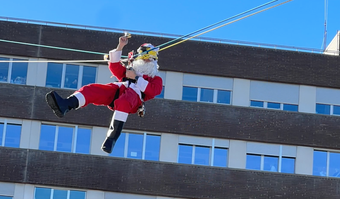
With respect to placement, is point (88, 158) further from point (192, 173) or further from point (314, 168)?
point (314, 168)

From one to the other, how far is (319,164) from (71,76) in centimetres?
825

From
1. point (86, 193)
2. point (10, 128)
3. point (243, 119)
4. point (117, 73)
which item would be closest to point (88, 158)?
→ point (86, 193)

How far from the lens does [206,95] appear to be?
2525 centimetres

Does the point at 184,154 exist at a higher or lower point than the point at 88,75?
lower

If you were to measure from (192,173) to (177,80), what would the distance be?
2.96 meters

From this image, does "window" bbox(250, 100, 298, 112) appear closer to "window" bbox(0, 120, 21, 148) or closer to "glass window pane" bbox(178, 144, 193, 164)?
"glass window pane" bbox(178, 144, 193, 164)

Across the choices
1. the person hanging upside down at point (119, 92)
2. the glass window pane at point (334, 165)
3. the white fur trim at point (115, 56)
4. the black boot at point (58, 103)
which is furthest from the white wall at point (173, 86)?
the black boot at point (58, 103)

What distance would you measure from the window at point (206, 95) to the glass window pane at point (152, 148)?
1703 millimetres

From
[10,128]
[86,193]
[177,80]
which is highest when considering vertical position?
[177,80]

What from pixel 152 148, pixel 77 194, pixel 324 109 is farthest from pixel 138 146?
pixel 324 109

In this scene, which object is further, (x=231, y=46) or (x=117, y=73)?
(x=231, y=46)

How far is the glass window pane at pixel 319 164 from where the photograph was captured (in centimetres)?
2512

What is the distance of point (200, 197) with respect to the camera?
24312 millimetres

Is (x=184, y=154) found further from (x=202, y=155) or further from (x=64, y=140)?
(x=64, y=140)
